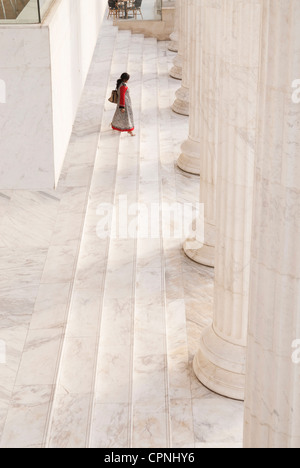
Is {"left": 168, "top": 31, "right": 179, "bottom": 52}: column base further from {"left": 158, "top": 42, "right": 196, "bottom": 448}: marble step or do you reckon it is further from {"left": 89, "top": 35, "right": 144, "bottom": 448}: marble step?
{"left": 89, "top": 35, "right": 144, "bottom": 448}: marble step

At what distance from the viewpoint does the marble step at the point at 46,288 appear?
29.5 feet

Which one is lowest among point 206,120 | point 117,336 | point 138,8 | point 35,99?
point 117,336

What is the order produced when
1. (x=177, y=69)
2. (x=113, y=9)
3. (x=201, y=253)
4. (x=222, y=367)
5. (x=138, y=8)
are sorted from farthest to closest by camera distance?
1. (x=113, y=9)
2. (x=138, y=8)
3. (x=177, y=69)
4. (x=201, y=253)
5. (x=222, y=367)

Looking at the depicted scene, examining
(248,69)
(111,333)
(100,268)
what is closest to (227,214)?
(248,69)

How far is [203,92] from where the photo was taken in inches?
461

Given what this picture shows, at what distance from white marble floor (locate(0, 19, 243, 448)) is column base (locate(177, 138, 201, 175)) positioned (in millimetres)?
211

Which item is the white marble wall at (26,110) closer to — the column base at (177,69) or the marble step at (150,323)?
the marble step at (150,323)

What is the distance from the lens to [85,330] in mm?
10492

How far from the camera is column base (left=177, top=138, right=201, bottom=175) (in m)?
16.7

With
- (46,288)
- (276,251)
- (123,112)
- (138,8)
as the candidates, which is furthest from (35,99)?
(138,8)

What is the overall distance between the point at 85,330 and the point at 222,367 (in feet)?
6.39

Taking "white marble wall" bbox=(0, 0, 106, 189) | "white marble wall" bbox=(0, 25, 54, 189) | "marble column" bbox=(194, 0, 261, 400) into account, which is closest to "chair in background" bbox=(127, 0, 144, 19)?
"white marble wall" bbox=(0, 0, 106, 189)

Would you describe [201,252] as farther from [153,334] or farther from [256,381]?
[256,381]

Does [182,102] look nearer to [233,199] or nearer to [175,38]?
[175,38]
